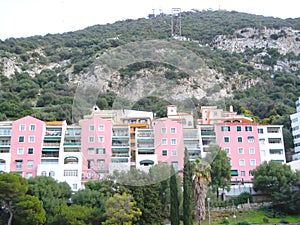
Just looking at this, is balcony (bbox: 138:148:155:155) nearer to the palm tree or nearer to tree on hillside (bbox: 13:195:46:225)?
the palm tree

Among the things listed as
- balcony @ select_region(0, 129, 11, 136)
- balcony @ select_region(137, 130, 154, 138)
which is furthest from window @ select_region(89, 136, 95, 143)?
balcony @ select_region(0, 129, 11, 136)

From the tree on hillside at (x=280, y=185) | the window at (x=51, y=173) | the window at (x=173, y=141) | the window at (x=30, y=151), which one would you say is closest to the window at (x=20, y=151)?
the window at (x=30, y=151)

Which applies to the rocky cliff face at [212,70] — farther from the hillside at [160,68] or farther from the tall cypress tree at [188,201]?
the tall cypress tree at [188,201]

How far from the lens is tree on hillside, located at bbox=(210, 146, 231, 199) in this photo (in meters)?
27.7

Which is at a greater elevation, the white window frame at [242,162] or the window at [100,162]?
the white window frame at [242,162]

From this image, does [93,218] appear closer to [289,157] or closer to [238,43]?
[289,157]

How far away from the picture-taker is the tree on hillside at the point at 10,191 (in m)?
21.8

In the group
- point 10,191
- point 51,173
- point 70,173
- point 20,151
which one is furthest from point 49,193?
point 20,151

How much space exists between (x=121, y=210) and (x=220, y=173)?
8.92 metres

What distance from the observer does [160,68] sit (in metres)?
11.9

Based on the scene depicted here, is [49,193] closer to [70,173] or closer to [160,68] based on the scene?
[70,173]

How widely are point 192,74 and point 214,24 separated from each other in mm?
85778

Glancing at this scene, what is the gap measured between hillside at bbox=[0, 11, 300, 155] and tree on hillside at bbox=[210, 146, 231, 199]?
5.02 metres

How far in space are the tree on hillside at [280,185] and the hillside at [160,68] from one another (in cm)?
646
